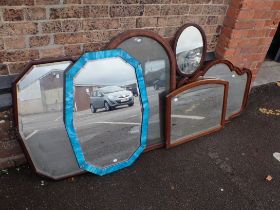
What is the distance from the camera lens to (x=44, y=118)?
1917 mm

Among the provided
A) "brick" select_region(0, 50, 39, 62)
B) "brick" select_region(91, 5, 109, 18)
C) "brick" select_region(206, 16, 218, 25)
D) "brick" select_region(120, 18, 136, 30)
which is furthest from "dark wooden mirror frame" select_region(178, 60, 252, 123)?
"brick" select_region(0, 50, 39, 62)

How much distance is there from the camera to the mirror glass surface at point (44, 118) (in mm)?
1816

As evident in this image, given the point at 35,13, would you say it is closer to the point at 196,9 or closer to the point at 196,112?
the point at 196,9

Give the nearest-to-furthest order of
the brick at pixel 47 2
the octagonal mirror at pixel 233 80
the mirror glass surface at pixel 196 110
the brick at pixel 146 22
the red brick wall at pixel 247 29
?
the brick at pixel 47 2 < the brick at pixel 146 22 < the mirror glass surface at pixel 196 110 < the red brick wall at pixel 247 29 < the octagonal mirror at pixel 233 80

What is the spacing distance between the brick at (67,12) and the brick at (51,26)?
0.13 feet

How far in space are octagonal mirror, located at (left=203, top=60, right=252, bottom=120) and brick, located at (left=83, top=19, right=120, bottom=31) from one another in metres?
1.05

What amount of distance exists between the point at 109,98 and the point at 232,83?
1.49m

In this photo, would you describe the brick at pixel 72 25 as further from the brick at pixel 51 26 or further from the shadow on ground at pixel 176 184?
the shadow on ground at pixel 176 184

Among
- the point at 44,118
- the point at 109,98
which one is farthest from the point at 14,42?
Answer: the point at 109,98

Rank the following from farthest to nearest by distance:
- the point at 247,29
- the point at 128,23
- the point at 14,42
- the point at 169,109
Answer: the point at 247,29, the point at 169,109, the point at 128,23, the point at 14,42

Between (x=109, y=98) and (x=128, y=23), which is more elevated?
(x=128, y=23)

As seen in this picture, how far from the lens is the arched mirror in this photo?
7.11 ft

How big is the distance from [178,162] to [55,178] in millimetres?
1072

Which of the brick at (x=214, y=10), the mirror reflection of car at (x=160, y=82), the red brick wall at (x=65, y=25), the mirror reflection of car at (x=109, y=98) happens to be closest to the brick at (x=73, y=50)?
the red brick wall at (x=65, y=25)
